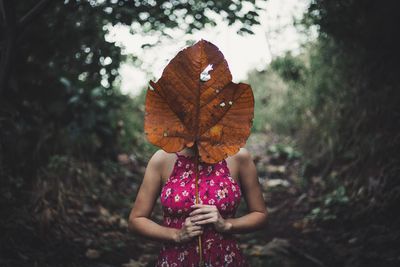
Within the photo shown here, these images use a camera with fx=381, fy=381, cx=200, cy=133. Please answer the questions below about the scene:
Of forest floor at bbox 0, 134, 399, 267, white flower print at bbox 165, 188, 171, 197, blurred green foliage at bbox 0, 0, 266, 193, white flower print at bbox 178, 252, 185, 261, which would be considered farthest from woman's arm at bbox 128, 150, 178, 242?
forest floor at bbox 0, 134, 399, 267

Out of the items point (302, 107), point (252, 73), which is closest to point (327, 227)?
point (302, 107)

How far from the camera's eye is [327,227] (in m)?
3.97

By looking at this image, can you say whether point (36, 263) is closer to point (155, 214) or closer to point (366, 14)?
point (155, 214)

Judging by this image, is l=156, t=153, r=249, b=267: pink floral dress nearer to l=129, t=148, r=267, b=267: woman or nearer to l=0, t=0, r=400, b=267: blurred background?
l=129, t=148, r=267, b=267: woman

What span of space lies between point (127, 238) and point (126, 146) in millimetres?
2734

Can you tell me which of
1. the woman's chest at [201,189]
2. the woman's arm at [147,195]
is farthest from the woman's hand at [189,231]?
the woman's arm at [147,195]

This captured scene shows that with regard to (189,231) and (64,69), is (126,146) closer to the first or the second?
(64,69)

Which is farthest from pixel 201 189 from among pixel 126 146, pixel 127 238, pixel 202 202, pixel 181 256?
pixel 126 146

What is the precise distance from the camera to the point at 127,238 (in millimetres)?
3939

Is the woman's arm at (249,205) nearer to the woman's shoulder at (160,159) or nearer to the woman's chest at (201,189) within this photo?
the woman's chest at (201,189)

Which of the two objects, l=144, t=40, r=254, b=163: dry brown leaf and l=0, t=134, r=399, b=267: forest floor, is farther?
l=0, t=134, r=399, b=267: forest floor

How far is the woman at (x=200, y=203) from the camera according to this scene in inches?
65.7

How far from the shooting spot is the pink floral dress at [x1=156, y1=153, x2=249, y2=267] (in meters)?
1.68

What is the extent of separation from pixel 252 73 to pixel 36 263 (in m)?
11.1
